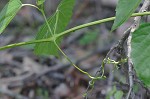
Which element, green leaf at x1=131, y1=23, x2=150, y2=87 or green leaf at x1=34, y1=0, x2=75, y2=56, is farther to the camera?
green leaf at x1=34, y1=0, x2=75, y2=56

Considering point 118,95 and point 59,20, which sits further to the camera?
point 118,95

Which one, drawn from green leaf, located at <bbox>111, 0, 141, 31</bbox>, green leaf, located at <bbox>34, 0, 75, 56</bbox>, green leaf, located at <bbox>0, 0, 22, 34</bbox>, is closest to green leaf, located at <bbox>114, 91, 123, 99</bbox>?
green leaf, located at <bbox>34, 0, 75, 56</bbox>

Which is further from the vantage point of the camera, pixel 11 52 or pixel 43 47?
pixel 11 52

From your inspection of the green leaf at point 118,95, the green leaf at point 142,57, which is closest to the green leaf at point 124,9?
the green leaf at point 142,57

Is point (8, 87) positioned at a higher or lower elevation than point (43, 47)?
lower

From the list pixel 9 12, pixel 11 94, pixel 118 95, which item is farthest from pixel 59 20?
pixel 11 94

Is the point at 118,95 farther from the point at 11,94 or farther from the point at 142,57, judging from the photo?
the point at 11,94

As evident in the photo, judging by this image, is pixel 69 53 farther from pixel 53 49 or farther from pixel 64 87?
pixel 53 49

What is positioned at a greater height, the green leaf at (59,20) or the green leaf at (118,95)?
the green leaf at (59,20)

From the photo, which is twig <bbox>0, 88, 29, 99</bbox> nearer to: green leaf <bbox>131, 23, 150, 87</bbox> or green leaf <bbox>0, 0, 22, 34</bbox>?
green leaf <bbox>0, 0, 22, 34</bbox>

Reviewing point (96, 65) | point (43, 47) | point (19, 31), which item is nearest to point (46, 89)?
point (96, 65)

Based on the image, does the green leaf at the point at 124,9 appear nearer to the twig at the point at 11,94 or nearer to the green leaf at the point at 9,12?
the green leaf at the point at 9,12
